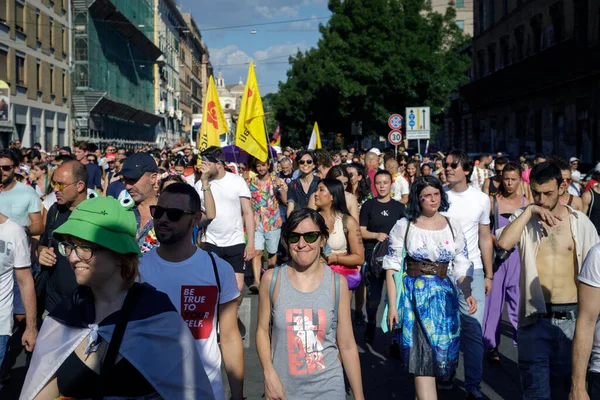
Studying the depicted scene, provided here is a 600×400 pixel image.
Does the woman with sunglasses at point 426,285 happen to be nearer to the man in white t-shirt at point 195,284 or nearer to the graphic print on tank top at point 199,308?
the man in white t-shirt at point 195,284

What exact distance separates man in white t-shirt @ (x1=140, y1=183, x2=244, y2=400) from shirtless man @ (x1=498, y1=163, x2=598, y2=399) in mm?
1962

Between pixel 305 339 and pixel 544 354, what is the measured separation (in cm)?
174

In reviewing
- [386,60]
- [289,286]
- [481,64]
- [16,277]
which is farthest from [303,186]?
[481,64]

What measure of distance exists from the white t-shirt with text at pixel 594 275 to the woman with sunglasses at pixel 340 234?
2.59 m

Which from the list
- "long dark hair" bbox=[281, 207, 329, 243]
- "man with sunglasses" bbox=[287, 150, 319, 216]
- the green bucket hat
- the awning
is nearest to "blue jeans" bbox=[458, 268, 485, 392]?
"long dark hair" bbox=[281, 207, 329, 243]

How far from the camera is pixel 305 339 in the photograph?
385cm

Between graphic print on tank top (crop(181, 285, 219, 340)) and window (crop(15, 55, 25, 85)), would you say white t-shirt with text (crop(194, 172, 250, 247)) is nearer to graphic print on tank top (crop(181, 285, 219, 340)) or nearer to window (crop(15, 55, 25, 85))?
graphic print on tank top (crop(181, 285, 219, 340))

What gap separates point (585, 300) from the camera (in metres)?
3.67

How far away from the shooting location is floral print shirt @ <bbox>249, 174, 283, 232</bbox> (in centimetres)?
1070

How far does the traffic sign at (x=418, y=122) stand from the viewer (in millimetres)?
21484

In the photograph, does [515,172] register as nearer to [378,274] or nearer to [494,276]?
[494,276]

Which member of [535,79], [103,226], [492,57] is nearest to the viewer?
[103,226]

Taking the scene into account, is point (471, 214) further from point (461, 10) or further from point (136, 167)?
point (461, 10)

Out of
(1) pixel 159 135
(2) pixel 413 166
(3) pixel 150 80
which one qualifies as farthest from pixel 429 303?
(1) pixel 159 135
